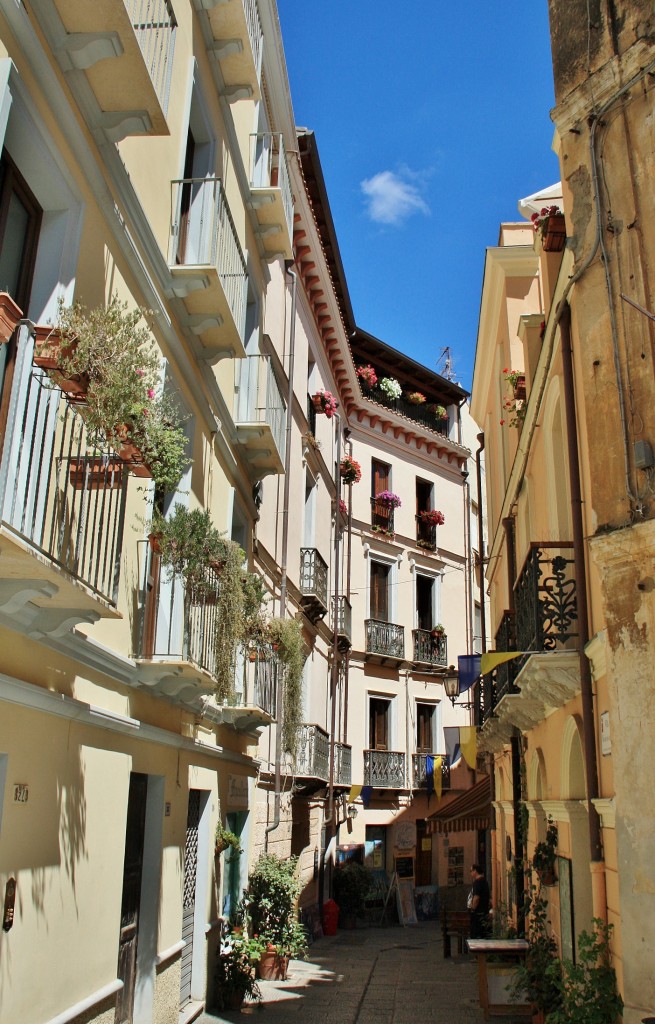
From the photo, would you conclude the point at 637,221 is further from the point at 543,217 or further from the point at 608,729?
the point at 608,729

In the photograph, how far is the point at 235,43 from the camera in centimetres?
1058

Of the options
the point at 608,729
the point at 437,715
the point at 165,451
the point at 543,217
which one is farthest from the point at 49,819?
the point at 437,715

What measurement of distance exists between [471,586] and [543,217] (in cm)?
2255

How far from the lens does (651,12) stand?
813 centimetres

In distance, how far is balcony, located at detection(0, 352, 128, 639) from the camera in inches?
174

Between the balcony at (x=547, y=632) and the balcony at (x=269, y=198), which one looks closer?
the balcony at (x=547, y=632)

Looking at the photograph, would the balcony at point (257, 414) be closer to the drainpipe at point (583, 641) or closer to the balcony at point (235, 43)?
the balcony at point (235, 43)

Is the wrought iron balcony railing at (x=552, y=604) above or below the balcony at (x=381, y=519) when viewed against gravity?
below

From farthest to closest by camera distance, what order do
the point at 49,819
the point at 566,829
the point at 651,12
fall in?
the point at 566,829, the point at 651,12, the point at 49,819

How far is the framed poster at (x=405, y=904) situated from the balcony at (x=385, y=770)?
2.71m

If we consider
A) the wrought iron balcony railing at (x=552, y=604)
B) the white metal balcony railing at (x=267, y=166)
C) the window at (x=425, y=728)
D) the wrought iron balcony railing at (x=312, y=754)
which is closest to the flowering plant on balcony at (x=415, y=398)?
the window at (x=425, y=728)

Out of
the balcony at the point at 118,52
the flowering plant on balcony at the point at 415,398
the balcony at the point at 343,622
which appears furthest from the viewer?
the flowering plant on balcony at the point at 415,398

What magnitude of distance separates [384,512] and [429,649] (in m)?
4.69

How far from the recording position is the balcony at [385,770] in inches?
1052
